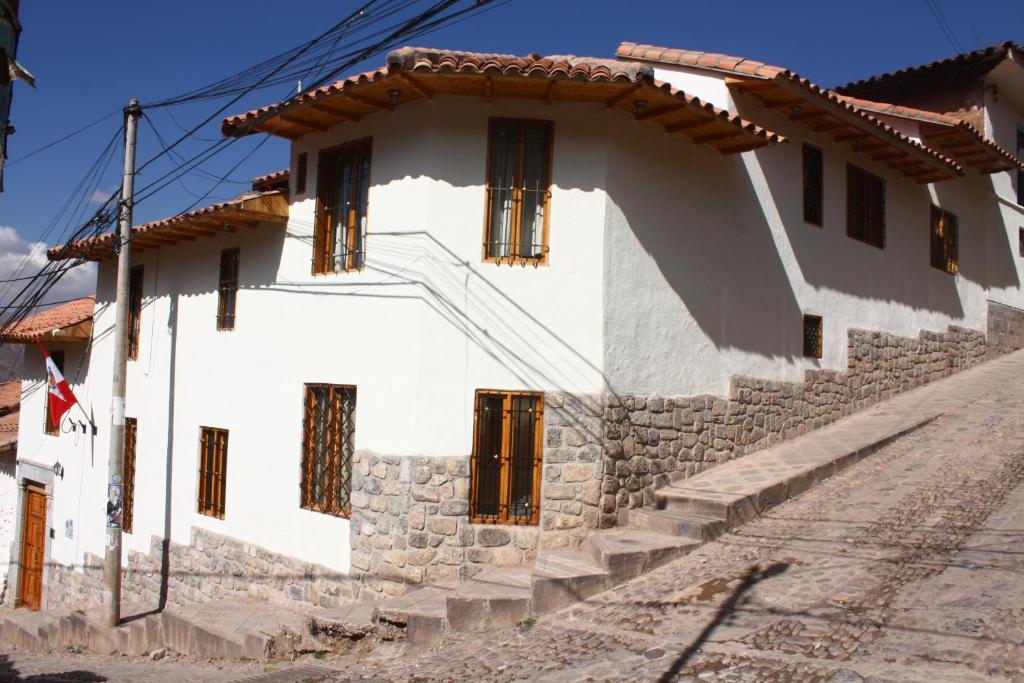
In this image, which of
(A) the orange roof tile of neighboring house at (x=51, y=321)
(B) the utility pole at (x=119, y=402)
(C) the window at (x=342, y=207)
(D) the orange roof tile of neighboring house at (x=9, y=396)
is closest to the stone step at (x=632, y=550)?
(C) the window at (x=342, y=207)

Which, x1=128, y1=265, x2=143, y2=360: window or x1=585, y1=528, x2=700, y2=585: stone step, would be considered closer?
x1=585, y1=528, x2=700, y2=585: stone step

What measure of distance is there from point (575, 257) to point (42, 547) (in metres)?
13.1

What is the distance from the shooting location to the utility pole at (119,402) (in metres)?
10.6

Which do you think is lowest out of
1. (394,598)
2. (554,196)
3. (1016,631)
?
(394,598)

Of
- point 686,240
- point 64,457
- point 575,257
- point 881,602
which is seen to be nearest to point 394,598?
point 575,257

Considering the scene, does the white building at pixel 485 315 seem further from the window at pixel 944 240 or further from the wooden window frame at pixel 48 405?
the wooden window frame at pixel 48 405

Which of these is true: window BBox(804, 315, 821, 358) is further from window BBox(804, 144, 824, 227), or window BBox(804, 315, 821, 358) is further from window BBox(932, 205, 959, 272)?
window BBox(932, 205, 959, 272)

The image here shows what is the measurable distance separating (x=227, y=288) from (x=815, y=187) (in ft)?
28.2

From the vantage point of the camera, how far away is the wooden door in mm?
16469

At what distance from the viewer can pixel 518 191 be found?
9055 millimetres

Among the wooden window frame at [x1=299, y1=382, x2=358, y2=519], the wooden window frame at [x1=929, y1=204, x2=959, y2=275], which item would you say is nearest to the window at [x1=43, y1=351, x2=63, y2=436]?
the wooden window frame at [x1=299, y1=382, x2=358, y2=519]

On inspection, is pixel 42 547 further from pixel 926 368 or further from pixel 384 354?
pixel 926 368

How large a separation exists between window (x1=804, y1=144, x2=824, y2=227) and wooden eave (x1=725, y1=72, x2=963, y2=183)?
35 cm

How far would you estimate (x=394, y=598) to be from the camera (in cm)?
859
